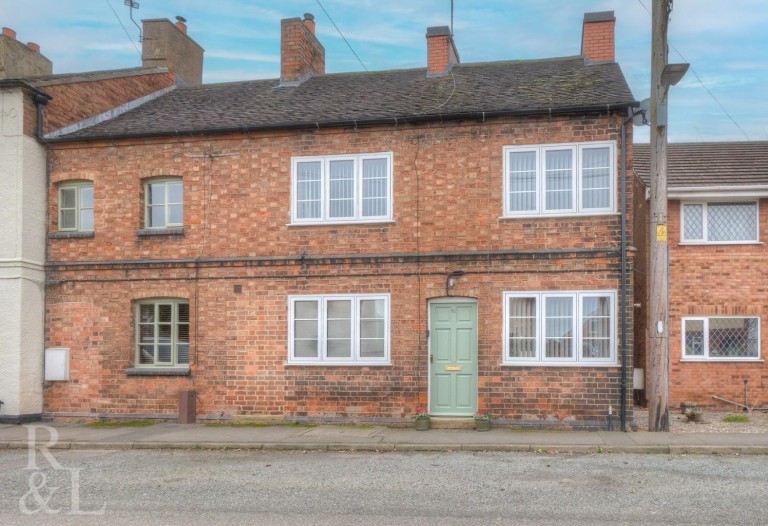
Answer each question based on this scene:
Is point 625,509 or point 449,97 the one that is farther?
point 449,97

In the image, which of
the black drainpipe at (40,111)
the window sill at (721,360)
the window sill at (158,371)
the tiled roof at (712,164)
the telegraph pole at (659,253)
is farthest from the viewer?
the tiled roof at (712,164)

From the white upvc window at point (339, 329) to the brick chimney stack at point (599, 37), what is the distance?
7.41 metres

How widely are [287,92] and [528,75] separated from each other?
562cm

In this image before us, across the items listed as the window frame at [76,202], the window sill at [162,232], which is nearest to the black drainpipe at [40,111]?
the window frame at [76,202]

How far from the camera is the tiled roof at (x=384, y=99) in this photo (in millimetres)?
15523

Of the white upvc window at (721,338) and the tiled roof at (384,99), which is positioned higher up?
the tiled roof at (384,99)

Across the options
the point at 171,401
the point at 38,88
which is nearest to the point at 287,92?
the point at 38,88

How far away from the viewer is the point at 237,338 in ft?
53.1

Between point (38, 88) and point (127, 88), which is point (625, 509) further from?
point (127, 88)

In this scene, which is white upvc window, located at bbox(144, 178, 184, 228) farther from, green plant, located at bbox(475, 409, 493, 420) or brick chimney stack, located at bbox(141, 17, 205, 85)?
green plant, located at bbox(475, 409, 493, 420)

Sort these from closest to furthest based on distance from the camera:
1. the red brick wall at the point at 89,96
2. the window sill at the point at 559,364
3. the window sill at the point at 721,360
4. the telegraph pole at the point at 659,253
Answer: the telegraph pole at the point at 659,253, the window sill at the point at 559,364, the red brick wall at the point at 89,96, the window sill at the point at 721,360

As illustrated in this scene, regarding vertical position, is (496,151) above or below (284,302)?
above

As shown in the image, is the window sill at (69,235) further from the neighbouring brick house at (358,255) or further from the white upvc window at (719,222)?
the white upvc window at (719,222)

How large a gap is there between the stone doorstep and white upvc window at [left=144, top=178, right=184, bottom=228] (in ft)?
22.1
